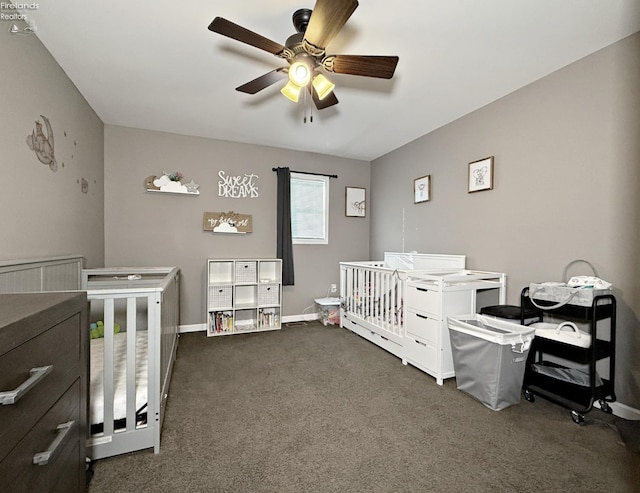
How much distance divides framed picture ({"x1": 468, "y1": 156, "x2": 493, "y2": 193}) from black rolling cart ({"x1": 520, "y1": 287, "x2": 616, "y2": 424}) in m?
1.13

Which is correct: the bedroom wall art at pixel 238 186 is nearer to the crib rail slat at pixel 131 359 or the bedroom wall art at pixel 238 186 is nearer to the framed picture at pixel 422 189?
the framed picture at pixel 422 189

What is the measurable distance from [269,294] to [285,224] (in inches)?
36.2

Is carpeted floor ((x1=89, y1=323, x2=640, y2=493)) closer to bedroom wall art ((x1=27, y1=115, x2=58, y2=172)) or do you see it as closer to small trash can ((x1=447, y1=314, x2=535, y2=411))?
small trash can ((x1=447, y1=314, x2=535, y2=411))

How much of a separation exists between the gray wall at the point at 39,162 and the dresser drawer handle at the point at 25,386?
4.04 feet

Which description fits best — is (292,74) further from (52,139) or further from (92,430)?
(92,430)

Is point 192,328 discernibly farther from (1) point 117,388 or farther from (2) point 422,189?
(2) point 422,189

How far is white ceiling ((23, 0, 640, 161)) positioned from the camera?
1673mm

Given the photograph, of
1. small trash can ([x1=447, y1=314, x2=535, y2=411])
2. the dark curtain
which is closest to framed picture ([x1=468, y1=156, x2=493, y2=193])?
small trash can ([x1=447, y1=314, x2=535, y2=411])

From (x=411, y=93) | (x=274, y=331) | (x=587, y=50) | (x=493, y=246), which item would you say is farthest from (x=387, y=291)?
(x=587, y=50)

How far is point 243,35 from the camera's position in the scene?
1511 mm

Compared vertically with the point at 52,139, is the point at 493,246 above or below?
below

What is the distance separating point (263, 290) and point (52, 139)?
7.76 ft

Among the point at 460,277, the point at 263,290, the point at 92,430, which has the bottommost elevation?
the point at 92,430

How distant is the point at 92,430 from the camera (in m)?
1.45
